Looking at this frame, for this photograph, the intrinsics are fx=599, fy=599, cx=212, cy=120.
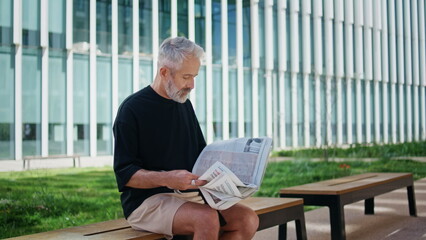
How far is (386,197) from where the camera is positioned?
8.88 metres

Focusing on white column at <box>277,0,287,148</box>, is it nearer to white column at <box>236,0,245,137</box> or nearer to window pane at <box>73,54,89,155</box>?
white column at <box>236,0,245,137</box>

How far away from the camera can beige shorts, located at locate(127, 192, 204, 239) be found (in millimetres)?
2936

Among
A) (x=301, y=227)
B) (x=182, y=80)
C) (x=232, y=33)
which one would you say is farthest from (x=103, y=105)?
(x=182, y=80)

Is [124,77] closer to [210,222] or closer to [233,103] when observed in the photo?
[233,103]

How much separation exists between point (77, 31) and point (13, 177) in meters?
5.20

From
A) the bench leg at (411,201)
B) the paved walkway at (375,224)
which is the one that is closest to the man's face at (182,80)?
the paved walkway at (375,224)

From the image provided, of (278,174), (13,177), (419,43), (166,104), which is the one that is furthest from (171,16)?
(419,43)

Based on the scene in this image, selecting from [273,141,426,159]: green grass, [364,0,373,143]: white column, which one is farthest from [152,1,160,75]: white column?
[364,0,373,143]: white column

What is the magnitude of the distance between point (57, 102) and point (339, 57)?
15.6m

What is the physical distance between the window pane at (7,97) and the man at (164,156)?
11.5 m

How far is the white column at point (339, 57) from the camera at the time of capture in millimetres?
26938

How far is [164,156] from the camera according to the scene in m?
3.14

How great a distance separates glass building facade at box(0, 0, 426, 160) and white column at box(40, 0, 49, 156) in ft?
0.09

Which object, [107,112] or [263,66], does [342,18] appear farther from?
[107,112]
